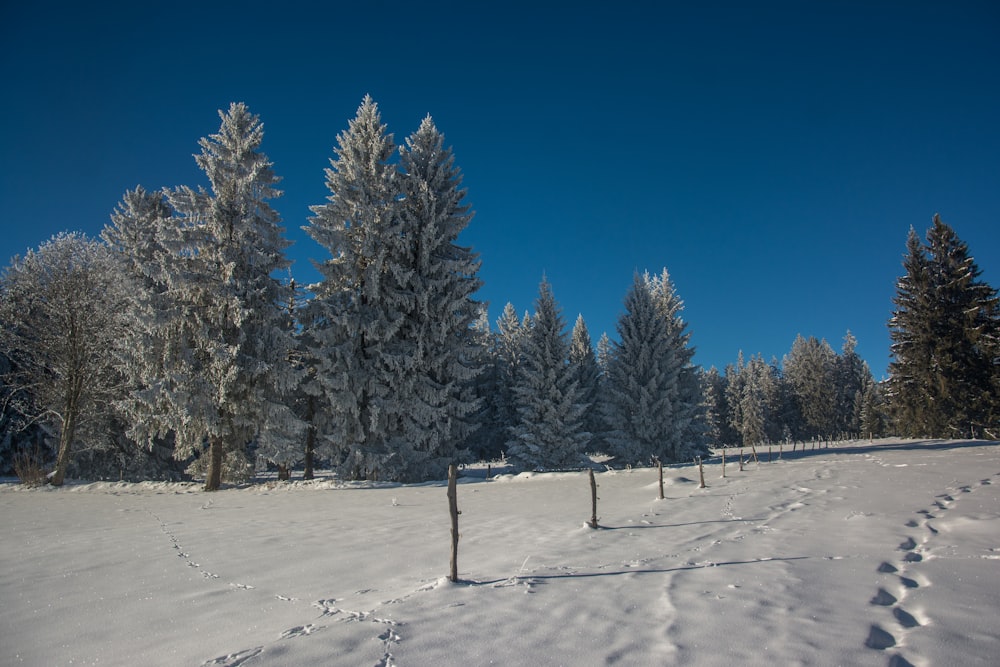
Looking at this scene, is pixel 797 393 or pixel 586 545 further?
pixel 797 393

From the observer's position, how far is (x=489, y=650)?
4.28m

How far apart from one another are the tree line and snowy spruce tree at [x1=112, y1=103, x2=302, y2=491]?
85mm

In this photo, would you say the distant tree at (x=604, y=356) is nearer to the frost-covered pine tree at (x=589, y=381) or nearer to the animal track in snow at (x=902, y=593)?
the frost-covered pine tree at (x=589, y=381)

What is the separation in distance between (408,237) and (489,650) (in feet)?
70.9

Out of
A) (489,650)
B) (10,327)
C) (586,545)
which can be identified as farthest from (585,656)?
(10,327)

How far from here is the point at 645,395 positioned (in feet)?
94.7

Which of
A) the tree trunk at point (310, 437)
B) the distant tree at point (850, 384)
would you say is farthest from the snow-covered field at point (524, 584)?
the distant tree at point (850, 384)

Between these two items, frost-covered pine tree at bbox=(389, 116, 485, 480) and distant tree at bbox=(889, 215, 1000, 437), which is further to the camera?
distant tree at bbox=(889, 215, 1000, 437)

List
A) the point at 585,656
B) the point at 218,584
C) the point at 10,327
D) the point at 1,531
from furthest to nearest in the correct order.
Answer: the point at 10,327 < the point at 1,531 < the point at 218,584 < the point at 585,656

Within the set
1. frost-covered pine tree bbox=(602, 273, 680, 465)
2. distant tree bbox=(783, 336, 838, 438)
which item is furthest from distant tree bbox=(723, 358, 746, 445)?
frost-covered pine tree bbox=(602, 273, 680, 465)

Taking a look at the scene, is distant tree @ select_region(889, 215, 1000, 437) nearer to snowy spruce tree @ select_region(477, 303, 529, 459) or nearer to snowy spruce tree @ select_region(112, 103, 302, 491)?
snowy spruce tree @ select_region(477, 303, 529, 459)

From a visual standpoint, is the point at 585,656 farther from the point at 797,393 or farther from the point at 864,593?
the point at 797,393

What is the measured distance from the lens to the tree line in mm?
19438

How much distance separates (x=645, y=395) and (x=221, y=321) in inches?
892
